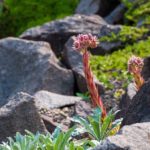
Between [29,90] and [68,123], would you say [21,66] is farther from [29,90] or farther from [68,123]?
[68,123]

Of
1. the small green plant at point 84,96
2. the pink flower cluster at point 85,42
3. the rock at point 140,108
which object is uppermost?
the pink flower cluster at point 85,42

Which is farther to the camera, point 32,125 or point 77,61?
point 77,61

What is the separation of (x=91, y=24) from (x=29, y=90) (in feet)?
9.71

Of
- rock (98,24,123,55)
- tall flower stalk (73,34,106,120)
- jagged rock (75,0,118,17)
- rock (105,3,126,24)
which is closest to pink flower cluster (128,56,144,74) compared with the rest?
tall flower stalk (73,34,106,120)

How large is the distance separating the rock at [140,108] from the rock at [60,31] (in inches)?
250

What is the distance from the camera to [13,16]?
50.8 feet

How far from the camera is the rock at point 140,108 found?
3.84 m

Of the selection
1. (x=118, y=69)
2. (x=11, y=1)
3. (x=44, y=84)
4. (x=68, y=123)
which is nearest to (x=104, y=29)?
(x=118, y=69)

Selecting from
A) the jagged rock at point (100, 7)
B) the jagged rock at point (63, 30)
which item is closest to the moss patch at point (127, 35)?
the jagged rock at point (63, 30)

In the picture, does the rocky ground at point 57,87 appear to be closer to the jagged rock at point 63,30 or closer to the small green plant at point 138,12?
the jagged rock at point 63,30

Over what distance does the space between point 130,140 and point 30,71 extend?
5.86 meters

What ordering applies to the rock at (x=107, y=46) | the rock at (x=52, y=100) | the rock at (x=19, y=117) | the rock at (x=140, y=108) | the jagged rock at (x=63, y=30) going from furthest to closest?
the jagged rock at (x=63, y=30) → the rock at (x=107, y=46) → the rock at (x=52, y=100) → the rock at (x=19, y=117) → the rock at (x=140, y=108)

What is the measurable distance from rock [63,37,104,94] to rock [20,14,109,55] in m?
1.29

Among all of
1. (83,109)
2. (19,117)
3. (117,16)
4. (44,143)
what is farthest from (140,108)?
(117,16)
